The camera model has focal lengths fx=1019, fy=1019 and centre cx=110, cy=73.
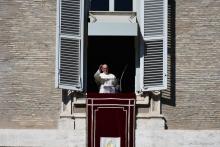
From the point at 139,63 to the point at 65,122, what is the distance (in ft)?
6.70

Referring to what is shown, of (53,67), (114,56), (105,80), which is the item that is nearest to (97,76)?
(105,80)

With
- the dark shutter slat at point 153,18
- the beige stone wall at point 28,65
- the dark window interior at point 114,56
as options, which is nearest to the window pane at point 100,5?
the dark window interior at point 114,56

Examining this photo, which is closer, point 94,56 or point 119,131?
point 119,131

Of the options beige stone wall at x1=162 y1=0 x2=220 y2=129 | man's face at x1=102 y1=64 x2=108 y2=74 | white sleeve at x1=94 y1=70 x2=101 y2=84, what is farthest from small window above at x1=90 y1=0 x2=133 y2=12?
white sleeve at x1=94 y1=70 x2=101 y2=84

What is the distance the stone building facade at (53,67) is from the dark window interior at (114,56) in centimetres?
86

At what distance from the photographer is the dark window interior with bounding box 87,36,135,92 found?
22125 millimetres

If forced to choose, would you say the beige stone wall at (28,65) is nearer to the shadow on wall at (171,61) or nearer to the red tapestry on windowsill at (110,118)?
the red tapestry on windowsill at (110,118)

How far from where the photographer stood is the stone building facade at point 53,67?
21578 millimetres

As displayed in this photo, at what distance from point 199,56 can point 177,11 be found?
1.09 meters

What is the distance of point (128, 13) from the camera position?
21969 millimetres

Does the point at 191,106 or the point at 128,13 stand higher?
the point at 128,13

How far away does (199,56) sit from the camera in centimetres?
2183

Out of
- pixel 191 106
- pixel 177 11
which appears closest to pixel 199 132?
pixel 191 106

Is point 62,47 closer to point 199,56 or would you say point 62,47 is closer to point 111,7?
point 111,7
